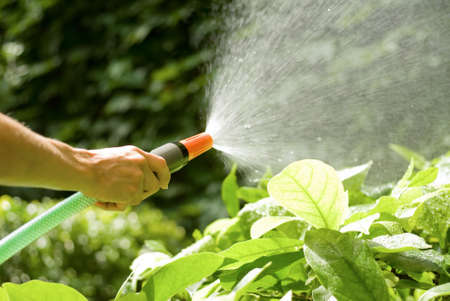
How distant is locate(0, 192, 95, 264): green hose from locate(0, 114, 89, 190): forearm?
0.19ft

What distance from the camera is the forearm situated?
0.43m

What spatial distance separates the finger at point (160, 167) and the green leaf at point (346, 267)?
0.23 m

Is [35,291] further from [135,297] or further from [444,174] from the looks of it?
[444,174]

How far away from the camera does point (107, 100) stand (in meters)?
3.46

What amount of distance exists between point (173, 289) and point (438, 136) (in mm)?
592

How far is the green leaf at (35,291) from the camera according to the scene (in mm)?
411

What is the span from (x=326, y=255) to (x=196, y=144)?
0.31m

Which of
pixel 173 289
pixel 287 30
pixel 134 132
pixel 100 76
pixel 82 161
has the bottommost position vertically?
pixel 134 132

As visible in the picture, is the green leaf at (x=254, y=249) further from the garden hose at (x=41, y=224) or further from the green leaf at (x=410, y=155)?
the green leaf at (x=410, y=155)

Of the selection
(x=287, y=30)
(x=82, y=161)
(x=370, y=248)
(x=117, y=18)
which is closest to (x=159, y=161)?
(x=82, y=161)

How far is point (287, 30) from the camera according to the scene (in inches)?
32.9

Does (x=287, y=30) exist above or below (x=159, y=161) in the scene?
above

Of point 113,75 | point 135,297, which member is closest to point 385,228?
point 135,297

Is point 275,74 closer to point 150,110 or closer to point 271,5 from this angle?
point 271,5
